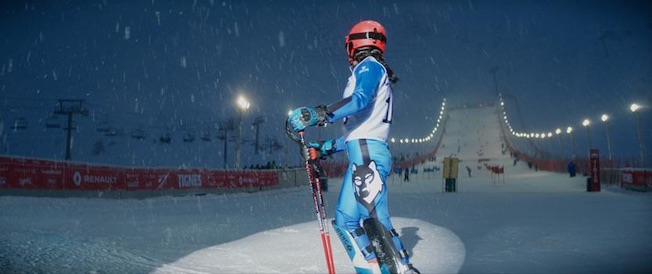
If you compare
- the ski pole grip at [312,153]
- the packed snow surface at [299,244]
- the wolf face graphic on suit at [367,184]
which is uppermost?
the ski pole grip at [312,153]

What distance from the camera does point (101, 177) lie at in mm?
15477

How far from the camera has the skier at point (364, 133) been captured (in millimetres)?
3047

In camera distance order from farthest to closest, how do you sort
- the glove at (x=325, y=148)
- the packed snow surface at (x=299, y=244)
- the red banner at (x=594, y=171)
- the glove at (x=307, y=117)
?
the red banner at (x=594, y=171) → the packed snow surface at (x=299, y=244) → the glove at (x=325, y=148) → the glove at (x=307, y=117)

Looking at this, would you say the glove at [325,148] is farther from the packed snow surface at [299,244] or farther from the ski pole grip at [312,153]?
the packed snow surface at [299,244]

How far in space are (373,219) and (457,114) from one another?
14750 centimetres

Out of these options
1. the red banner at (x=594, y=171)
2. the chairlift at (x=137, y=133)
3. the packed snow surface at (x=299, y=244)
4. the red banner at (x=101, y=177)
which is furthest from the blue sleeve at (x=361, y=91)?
the chairlift at (x=137, y=133)

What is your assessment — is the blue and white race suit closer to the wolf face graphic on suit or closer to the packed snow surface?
the wolf face graphic on suit

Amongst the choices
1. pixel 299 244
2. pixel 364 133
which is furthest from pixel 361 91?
pixel 299 244

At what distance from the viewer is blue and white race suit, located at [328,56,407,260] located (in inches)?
121

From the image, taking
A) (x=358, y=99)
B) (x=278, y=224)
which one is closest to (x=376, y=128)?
(x=358, y=99)

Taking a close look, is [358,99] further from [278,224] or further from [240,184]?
[240,184]

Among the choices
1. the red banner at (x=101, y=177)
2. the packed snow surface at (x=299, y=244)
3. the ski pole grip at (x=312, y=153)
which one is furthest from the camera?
the red banner at (x=101, y=177)

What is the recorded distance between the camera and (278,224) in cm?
815

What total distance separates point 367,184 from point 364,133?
420mm
